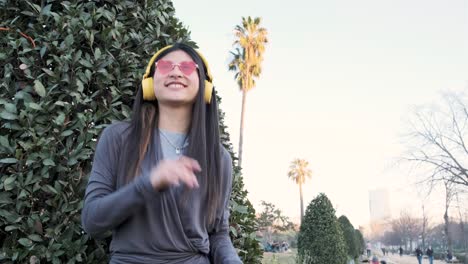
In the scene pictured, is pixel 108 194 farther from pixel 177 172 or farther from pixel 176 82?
pixel 176 82

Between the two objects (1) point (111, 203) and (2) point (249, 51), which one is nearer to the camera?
(1) point (111, 203)

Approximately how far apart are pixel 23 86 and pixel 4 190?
600 millimetres

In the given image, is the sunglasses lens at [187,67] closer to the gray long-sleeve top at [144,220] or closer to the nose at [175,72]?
the nose at [175,72]

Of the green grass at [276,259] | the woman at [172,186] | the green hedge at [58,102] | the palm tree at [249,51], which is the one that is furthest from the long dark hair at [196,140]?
the palm tree at [249,51]

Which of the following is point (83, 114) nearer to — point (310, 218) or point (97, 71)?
point (97, 71)

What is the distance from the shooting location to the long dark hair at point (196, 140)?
189 centimetres

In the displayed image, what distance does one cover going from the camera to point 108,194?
Answer: 1729mm

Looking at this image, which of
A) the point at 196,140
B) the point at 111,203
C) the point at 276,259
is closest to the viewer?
the point at 111,203

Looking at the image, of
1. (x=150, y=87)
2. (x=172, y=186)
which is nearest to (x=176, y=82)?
(x=150, y=87)

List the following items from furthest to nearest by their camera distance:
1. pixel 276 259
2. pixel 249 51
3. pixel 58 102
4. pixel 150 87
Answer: pixel 249 51 → pixel 276 259 → pixel 58 102 → pixel 150 87

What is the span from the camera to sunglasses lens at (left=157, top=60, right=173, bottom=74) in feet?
6.54

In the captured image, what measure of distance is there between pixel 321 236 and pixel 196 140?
13777 millimetres

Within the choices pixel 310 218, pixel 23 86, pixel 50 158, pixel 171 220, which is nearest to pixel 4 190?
pixel 50 158

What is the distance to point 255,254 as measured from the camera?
294 cm
